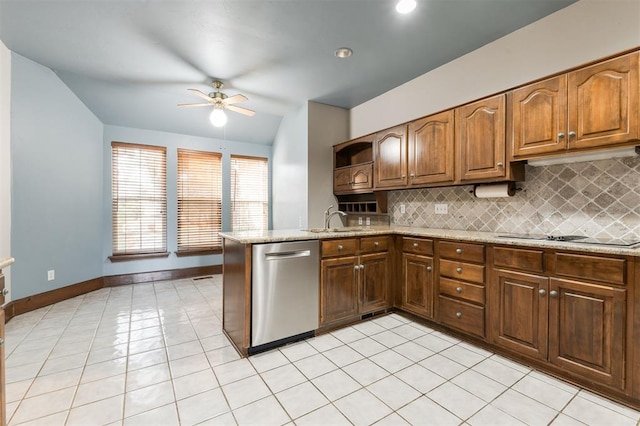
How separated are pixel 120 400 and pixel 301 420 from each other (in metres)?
1.16

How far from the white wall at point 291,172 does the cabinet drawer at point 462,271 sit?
205cm

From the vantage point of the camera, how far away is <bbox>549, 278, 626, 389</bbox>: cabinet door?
1666mm

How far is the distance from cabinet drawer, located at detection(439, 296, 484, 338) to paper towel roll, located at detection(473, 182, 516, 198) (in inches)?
40.3

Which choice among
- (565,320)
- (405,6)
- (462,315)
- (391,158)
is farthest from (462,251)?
(405,6)

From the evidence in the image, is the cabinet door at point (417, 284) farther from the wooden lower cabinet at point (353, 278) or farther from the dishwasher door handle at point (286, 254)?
the dishwasher door handle at point (286, 254)

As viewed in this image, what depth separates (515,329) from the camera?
82.9 inches

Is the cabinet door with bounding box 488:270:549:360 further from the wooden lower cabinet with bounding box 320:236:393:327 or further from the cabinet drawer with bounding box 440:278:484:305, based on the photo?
the wooden lower cabinet with bounding box 320:236:393:327

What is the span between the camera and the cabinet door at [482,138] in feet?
7.85

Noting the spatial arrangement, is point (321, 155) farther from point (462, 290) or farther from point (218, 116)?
point (462, 290)

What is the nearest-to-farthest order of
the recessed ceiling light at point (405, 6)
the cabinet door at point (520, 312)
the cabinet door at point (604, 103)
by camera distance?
1. the cabinet door at point (604, 103)
2. the cabinet door at point (520, 312)
3. the recessed ceiling light at point (405, 6)

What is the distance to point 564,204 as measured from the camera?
2.29m

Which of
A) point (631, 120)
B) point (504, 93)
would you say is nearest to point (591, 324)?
point (631, 120)

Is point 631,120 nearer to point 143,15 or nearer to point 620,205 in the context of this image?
point 620,205

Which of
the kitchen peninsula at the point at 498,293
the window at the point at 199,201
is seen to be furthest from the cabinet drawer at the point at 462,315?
the window at the point at 199,201
